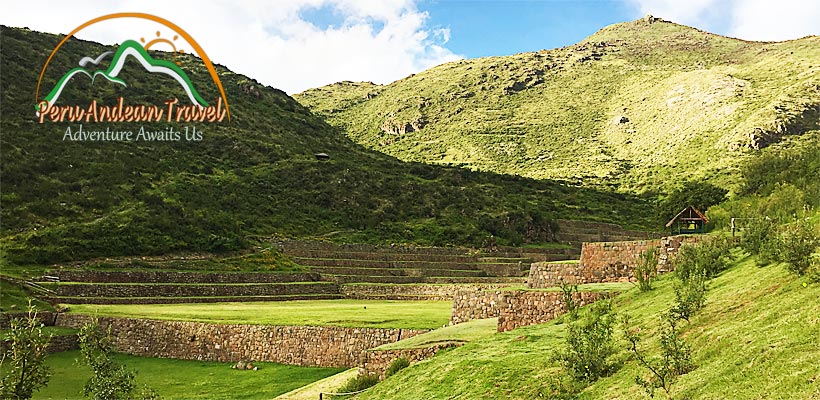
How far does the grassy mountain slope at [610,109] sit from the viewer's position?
9312cm

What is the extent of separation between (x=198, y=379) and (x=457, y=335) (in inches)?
403

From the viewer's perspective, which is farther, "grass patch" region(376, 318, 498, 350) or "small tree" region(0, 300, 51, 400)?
"grass patch" region(376, 318, 498, 350)

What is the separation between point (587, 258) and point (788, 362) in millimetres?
14852

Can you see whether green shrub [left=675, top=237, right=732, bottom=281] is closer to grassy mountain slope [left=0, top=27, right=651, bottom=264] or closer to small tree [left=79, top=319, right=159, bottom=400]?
small tree [left=79, top=319, right=159, bottom=400]

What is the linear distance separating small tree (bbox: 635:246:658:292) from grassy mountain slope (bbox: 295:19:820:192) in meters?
65.9

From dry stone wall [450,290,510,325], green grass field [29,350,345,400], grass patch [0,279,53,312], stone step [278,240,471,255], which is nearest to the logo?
stone step [278,240,471,255]

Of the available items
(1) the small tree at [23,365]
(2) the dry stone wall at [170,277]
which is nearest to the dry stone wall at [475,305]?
(1) the small tree at [23,365]

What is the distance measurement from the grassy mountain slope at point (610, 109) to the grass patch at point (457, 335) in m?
70.0

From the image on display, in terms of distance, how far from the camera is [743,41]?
167 metres

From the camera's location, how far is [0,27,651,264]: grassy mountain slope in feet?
164

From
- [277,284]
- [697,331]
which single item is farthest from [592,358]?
[277,284]

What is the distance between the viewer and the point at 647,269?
53.8 ft

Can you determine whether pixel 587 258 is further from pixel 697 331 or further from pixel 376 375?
pixel 697 331

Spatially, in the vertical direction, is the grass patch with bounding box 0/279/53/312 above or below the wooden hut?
below
